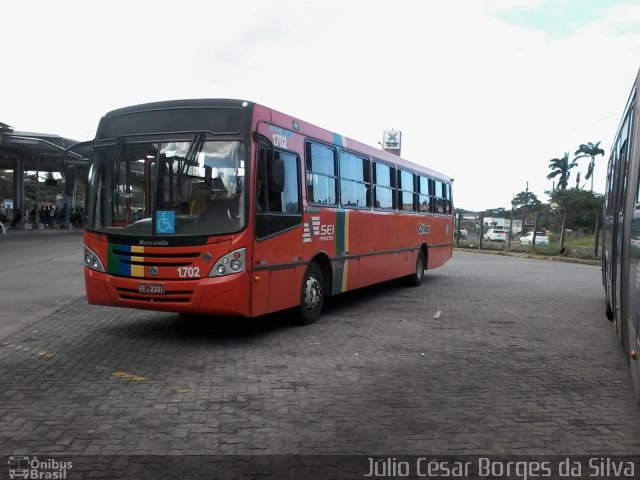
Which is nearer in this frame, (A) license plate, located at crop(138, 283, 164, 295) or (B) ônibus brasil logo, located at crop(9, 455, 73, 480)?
(B) ônibus brasil logo, located at crop(9, 455, 73, 480)

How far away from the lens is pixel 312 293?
29.6ft

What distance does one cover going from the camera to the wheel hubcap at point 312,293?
29.1 ft

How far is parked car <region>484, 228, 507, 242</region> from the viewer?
3417 cm

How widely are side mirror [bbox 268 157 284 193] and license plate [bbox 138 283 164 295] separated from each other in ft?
6.08

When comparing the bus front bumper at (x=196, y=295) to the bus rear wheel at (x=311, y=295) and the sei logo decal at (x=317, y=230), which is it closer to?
the bus rear wheel at (x=311, y=295)

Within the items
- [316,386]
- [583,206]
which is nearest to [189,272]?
[316,386]

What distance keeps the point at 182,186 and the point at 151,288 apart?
4.34 ft

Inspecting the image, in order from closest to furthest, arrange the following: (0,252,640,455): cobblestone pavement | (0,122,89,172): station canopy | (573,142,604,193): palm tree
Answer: (0,252,640,455): cobblestone pavement < (0,122,89,172): station canopy < (573,142,604,193): palm tree

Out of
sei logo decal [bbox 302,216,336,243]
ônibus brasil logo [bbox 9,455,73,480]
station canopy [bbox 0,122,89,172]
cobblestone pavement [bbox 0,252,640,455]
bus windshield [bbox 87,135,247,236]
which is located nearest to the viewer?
ônibus brasil logo [bbox 9,455,73,480]

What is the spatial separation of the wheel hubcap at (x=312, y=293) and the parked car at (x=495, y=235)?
26.5 meters

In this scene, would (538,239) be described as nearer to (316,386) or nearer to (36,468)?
(316,386)

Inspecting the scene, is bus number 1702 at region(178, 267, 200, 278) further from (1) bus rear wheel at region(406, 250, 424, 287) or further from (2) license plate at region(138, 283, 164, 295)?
(1) bus rear wheel at region(406, 250, 424, 287)

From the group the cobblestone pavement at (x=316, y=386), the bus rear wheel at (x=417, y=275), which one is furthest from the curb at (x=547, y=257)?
the cobblestone pavement at (x=316, y=386)

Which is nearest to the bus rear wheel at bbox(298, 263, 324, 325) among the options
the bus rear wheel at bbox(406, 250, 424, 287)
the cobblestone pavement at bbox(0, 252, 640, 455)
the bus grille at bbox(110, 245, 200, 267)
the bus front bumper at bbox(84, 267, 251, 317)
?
the cobblestone pavement at bbox(0, 252, 640, 455)
